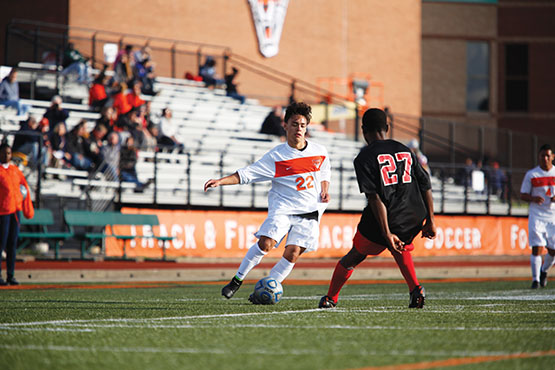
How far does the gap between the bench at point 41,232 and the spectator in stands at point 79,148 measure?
77.2 inches

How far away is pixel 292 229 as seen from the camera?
9.71 meters

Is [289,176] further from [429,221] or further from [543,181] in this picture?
[543,181]

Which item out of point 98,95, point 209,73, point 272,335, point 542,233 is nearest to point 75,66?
point 98,95

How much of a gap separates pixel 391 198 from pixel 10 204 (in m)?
7.76

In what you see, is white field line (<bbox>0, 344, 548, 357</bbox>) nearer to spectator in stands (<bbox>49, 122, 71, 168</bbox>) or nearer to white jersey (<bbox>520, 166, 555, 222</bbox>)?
white jersey (<bbox>520, 166, 555, 222</bbox>)

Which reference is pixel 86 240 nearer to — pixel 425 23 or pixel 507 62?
pixel 425 23

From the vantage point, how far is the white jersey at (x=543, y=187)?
14.8 m

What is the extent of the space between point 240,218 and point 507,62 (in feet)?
110

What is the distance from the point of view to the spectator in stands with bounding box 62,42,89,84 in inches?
1005

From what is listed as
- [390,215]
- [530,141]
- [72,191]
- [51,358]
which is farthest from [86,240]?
Answer: [530,141]

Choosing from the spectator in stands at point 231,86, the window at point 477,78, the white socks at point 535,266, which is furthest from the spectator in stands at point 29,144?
the window at point 477,78

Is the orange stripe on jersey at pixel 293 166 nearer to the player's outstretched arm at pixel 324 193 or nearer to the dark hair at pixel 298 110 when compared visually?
the player's outstretched arm at pixel 324 193

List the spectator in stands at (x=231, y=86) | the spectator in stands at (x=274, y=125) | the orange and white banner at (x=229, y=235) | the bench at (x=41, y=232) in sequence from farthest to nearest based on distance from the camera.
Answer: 1. the spectator in stands at (x=231, y=86)
2. the spectator in stands at (x=274, y=125)
3. the orange and white banner at (x=229, y=235)
4. the bench at (x=41, y=232)

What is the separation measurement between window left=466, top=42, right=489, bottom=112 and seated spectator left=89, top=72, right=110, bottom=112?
2921cm
